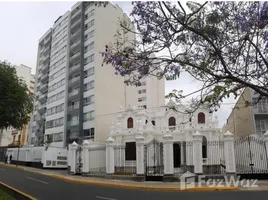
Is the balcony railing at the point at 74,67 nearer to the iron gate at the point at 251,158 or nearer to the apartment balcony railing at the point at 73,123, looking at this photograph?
the apartment balcony railing at the point at 73,123

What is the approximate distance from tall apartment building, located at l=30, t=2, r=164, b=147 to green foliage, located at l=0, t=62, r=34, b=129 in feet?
96.7

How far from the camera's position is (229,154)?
19500 mm

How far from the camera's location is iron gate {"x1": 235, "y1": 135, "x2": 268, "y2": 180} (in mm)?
18828

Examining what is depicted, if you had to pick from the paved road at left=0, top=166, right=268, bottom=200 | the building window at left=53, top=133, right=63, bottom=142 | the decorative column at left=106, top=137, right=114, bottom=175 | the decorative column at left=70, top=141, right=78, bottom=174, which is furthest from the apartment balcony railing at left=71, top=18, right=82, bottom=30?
the paved road at left=0, top=166, right=268, bottom=200

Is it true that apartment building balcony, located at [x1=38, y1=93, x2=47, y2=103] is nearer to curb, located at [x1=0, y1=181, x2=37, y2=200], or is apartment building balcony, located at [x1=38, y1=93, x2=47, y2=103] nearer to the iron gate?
the iron gate

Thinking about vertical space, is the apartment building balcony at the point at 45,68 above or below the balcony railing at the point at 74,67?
above

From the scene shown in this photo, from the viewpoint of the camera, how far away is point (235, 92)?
19.2ft

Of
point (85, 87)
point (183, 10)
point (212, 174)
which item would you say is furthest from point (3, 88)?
point (85, 87)

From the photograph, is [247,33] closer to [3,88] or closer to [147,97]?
[3,88]

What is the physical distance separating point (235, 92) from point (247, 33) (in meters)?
1.14

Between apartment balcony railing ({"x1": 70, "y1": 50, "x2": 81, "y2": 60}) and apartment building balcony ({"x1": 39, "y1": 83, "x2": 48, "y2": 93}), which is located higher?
apartment balcony railing ({"x1": 70, "y1": 50, "x2": 81, "y2": 60})

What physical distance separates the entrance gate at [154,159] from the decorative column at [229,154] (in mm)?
4241

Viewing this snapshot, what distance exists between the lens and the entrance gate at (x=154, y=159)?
829 inches

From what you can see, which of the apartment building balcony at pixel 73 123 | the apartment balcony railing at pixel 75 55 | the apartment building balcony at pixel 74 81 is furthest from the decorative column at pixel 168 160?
the apartment balcony railing at pixel 75 55
